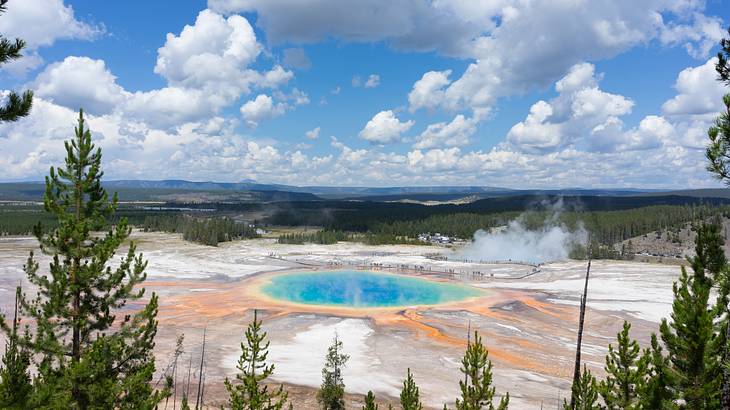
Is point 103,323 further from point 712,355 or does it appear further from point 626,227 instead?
point 626,227

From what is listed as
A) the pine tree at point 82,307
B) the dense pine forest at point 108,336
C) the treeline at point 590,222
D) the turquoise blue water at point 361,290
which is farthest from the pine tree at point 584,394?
the treeline at point 590,222

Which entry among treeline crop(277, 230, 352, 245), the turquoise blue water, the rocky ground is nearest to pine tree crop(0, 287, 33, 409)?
the rocky ground

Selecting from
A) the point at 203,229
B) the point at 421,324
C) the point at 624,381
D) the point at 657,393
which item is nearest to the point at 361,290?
the point at 421,324

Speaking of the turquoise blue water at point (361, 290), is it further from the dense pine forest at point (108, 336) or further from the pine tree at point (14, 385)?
the pine tree at point (14, 385)

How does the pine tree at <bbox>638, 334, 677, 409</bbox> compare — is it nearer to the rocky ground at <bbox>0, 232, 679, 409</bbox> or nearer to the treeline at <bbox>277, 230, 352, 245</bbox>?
the rocky ground at <bbox>0, 232, 679, 409</bbox>

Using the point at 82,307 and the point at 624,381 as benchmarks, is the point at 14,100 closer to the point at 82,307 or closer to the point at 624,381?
the point at 82,307

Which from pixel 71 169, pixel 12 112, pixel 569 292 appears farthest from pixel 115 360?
pixel 569 292
